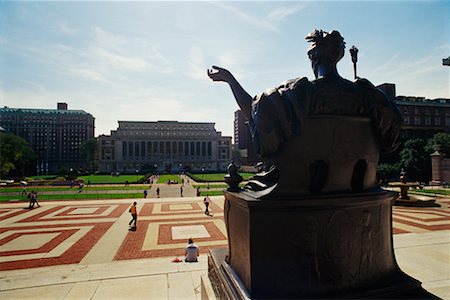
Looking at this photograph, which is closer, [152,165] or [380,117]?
[380,117]

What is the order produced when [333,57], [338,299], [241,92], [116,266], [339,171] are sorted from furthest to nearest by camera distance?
[116,266]
[241,92]
[333,57]
[339,171]
[338,299]

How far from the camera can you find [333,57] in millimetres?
3584

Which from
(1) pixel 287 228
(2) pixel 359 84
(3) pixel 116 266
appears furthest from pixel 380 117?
(3) pixel 116 266

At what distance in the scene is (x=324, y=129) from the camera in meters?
3.27

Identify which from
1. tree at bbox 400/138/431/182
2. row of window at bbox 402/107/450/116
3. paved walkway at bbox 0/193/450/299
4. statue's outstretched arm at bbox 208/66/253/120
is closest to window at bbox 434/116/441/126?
row of window at bbox 402/107/450/116

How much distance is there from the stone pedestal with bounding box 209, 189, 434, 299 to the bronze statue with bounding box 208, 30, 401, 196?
0.25 m

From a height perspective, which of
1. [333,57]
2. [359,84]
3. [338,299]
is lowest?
[338,299]

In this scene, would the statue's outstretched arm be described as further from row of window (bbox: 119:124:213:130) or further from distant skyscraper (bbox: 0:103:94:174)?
distant skyscraper (bbox: 0:103:94:174)

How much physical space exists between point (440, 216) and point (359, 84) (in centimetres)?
1798

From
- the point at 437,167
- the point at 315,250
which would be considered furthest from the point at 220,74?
the point at 437,167

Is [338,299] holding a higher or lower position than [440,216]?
higher

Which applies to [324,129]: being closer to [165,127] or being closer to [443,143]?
[443,143]

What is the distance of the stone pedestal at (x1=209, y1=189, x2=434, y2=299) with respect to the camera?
10.0 ft

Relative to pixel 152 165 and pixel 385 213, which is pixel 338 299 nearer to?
pixel 385 213
